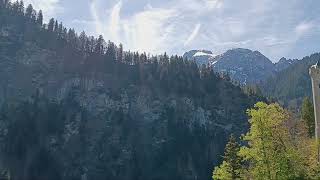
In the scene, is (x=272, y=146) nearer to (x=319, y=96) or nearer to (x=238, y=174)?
(x=238, y=174)

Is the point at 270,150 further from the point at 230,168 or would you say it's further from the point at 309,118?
the point at 309,118

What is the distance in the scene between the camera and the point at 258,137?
2192 inches

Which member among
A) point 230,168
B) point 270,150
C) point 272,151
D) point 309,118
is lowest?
point 230,168

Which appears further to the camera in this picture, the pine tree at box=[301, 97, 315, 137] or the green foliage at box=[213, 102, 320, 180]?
the pine tree at box=[301, 97, 315, 137]

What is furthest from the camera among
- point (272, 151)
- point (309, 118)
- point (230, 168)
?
point (309, 118)

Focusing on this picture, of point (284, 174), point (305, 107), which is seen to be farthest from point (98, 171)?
point (284, 174)

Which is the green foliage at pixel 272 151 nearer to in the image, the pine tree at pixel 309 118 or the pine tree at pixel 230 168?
the pine tree at pixel 230 168

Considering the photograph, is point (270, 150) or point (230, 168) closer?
point (270, 150)

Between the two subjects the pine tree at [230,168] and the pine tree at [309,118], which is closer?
the pine tree at [230,168]

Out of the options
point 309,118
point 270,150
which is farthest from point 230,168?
point 309,118

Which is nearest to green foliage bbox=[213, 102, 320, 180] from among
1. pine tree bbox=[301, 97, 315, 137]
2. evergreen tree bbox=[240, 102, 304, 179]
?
evergreen tree bbox=[240, 102, 304, 179]

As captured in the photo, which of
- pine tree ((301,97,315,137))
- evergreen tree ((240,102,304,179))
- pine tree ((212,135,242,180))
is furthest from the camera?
pine tree ((301,97,315,137))

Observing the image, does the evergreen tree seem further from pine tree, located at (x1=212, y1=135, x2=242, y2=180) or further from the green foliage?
pine tree, located at (x1=212, y1=135, x2=242, y2=180)

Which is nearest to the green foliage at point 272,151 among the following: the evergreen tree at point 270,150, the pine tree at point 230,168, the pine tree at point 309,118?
the evergreen tree at point 270,150
